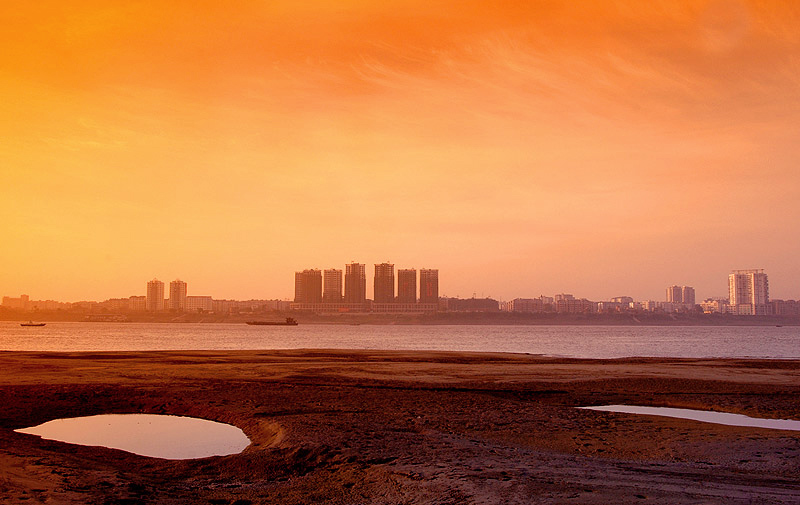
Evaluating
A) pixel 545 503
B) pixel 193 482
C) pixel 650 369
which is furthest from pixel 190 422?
pixel 650 369

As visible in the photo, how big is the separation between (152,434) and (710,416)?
18652 mm

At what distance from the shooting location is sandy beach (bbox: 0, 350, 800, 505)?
463 inches

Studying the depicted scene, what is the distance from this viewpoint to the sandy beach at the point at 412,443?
38.6 feet

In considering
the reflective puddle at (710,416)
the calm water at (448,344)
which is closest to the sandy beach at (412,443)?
the reflective puddle at (710,416)

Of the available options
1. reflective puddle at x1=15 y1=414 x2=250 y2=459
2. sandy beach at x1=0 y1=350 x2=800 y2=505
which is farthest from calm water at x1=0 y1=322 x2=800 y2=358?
reflective puddle at x1=15 y1=414 x2=250 y2=459

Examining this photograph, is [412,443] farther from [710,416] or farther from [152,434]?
[710,416]

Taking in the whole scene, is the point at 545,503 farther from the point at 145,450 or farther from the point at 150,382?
the point at 150,382

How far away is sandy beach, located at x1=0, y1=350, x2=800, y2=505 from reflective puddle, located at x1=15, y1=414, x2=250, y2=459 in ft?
2.09

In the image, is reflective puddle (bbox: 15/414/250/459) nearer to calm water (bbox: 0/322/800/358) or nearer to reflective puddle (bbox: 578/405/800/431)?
reflective puddle (bbox: 578/405/800/431)

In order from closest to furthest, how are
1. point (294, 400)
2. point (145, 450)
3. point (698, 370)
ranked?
point (145, 450), point (294, 400), point (698, 370)

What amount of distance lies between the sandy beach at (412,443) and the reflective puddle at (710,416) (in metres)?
0.87

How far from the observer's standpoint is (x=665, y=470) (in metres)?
13.7

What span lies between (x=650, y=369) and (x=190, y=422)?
3080cm

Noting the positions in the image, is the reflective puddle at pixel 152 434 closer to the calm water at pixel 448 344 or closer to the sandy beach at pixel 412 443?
the sandy beach at pixel 412 443
